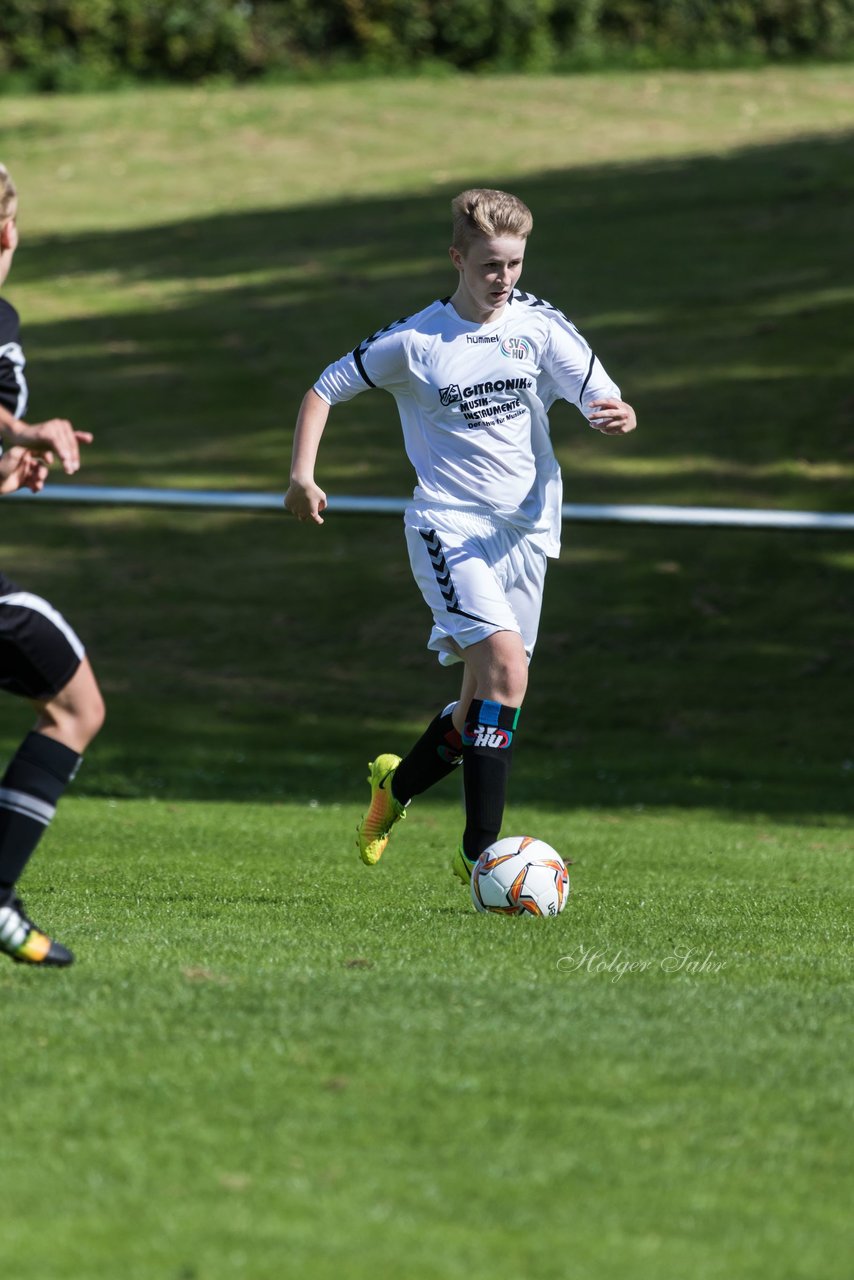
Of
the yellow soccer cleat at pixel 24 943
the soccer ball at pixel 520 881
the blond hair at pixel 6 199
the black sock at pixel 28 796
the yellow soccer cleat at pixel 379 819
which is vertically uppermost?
the blond hair at pixel 6 199

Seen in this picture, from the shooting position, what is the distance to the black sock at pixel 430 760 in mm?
7375

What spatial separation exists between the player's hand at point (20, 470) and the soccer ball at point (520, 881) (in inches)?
86.7

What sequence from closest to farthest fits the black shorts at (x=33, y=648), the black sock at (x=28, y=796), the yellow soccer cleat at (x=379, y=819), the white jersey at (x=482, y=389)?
the black shorts at (x=33, y=648)
the black sock at (x=28, y=796)
the white jersey at (x=482, y=389)
the yellow soccer cleat at (x=379, y=819)

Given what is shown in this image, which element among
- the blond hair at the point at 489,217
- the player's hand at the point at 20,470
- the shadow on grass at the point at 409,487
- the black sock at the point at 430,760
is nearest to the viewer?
the player's hand at the point at 20,470

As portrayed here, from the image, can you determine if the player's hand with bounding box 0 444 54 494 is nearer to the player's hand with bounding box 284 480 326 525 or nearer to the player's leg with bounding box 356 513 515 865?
the player's hand with bounding box 284 480 326 525

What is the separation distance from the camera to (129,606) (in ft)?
60.5

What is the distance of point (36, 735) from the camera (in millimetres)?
4949

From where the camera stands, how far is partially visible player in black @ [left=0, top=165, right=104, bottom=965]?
477 cm

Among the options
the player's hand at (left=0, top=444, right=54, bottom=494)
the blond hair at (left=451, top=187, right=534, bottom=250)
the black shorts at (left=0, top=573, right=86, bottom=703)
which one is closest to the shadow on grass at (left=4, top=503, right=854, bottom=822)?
the blond hair at (left=451, top=187, right=534, bottom=250)

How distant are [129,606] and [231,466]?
3.19 m

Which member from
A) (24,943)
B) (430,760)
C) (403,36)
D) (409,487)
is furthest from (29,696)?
(403,36)

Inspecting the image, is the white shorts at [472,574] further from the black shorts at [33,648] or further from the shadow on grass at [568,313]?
the shadow on grass at [568,313]

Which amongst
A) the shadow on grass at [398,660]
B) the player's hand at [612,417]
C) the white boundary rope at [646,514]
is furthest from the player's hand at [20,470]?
the shadow on grass at [398,660]

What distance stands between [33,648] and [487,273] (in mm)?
2678
